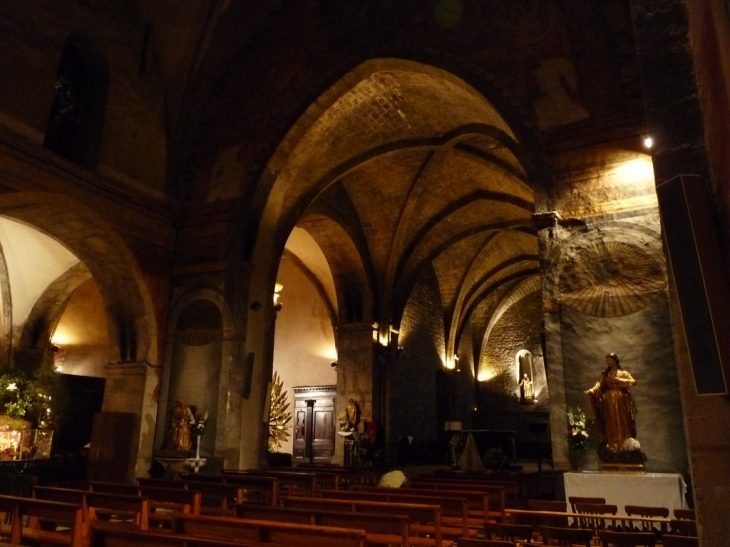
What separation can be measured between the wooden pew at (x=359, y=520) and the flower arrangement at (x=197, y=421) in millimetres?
5868

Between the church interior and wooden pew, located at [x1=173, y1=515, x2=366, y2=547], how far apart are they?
81.7 inches

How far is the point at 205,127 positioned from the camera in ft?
41.7

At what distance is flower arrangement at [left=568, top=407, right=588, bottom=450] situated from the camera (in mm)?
7926

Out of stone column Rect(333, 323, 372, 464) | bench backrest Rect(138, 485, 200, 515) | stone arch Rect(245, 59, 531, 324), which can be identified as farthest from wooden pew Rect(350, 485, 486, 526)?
stone column Rect(333, 323, 372, 464)

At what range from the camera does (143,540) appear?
11.6 ft

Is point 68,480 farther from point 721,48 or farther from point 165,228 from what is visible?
point 721,48

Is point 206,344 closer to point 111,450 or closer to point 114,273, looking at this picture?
point 114,273

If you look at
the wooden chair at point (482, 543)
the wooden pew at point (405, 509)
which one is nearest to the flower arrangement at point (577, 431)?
the wooden pew at point (405, 509)

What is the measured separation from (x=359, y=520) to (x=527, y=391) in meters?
20.2

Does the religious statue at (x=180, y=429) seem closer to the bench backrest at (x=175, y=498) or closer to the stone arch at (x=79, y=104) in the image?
the bench backrest at (x=175, y=498)

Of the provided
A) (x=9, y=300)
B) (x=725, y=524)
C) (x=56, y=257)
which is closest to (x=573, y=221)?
(x=725, y=524)

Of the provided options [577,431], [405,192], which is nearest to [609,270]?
[577,431]

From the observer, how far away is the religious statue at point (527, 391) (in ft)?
76.8

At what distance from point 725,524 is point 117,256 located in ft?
34.1
